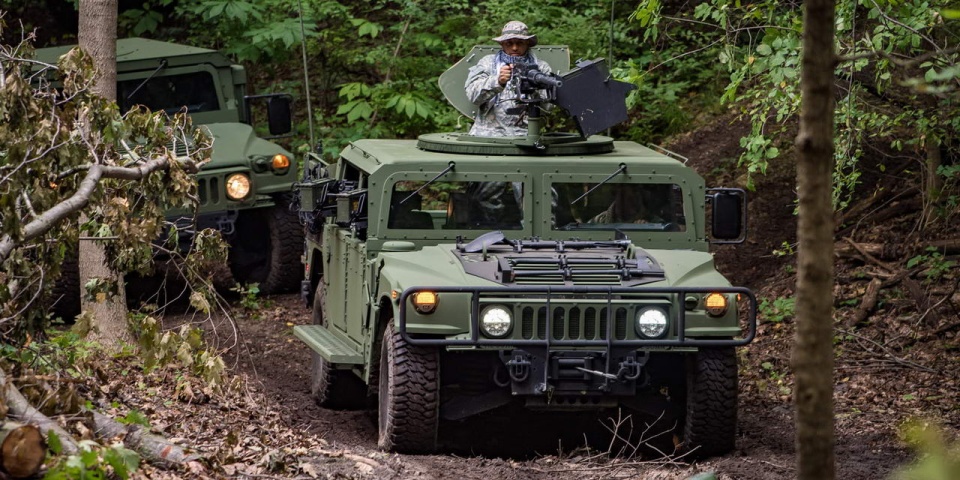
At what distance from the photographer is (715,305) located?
648 cm

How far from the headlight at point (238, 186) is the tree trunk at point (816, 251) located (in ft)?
27.6

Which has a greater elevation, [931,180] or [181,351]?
[931,180]

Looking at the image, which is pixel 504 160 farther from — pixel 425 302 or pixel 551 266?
pixel 425 302

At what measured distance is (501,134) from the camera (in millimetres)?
8242

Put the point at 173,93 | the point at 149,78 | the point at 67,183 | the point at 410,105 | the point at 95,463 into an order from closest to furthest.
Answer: the point at 95,463, the point at 67,183, the point at 149,78, the point at 173,93, the point at 410,105

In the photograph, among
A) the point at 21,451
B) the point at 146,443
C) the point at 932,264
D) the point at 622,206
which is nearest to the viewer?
the point at 21,451

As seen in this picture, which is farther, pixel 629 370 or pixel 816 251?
pixel 629 370

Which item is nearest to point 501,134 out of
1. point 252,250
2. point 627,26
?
point 252,250

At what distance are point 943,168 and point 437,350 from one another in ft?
14.9

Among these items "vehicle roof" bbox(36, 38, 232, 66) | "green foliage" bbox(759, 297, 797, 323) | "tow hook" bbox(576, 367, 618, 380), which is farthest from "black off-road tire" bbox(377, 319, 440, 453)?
"vehicle roof" bbox(36, 38, 232, 66)

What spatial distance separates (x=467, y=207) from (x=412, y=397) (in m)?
1.47

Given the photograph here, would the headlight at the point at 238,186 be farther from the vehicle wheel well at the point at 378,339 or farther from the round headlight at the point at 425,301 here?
the round headlight at the point at 425,301

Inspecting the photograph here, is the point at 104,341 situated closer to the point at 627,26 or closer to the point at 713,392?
the point at 713,392

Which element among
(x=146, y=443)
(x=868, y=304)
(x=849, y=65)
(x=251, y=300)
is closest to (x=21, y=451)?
(x=146, y=443)
